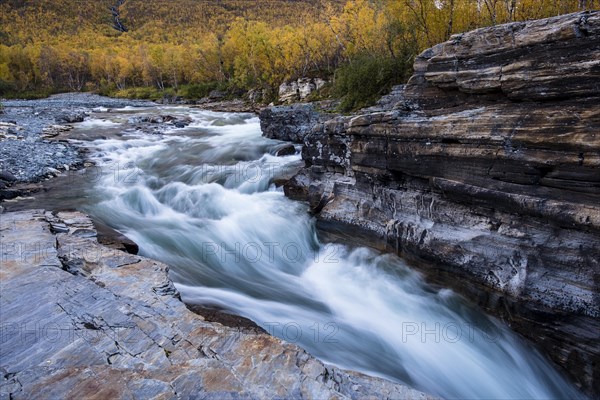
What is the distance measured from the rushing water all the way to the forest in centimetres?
893

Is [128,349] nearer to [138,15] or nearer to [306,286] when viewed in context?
[306,286]

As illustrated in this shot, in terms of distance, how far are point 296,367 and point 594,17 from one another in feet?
20.5

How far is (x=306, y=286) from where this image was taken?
7996 mm

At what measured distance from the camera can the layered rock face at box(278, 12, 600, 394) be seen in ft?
17.4

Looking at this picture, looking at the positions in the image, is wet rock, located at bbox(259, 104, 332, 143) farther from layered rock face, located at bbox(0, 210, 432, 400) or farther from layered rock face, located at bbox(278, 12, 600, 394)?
layered rock face, located at bbox(0, 210, 432, 400)

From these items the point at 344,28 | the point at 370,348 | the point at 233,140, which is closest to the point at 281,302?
the point at 370,348

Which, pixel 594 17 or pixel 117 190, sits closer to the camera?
pixel 594 17

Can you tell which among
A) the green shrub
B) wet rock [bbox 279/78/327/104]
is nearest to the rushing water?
the green shrub

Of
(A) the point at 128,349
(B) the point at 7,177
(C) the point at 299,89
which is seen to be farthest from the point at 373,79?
(C) the point at 299,89

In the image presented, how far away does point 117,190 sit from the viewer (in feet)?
40.0

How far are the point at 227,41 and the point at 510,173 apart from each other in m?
61.1

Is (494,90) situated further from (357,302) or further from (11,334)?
(11,334)

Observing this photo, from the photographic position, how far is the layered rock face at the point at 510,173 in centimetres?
531

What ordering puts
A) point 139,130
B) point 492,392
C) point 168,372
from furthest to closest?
point 139,130 < point 492,392 < point 168,372
